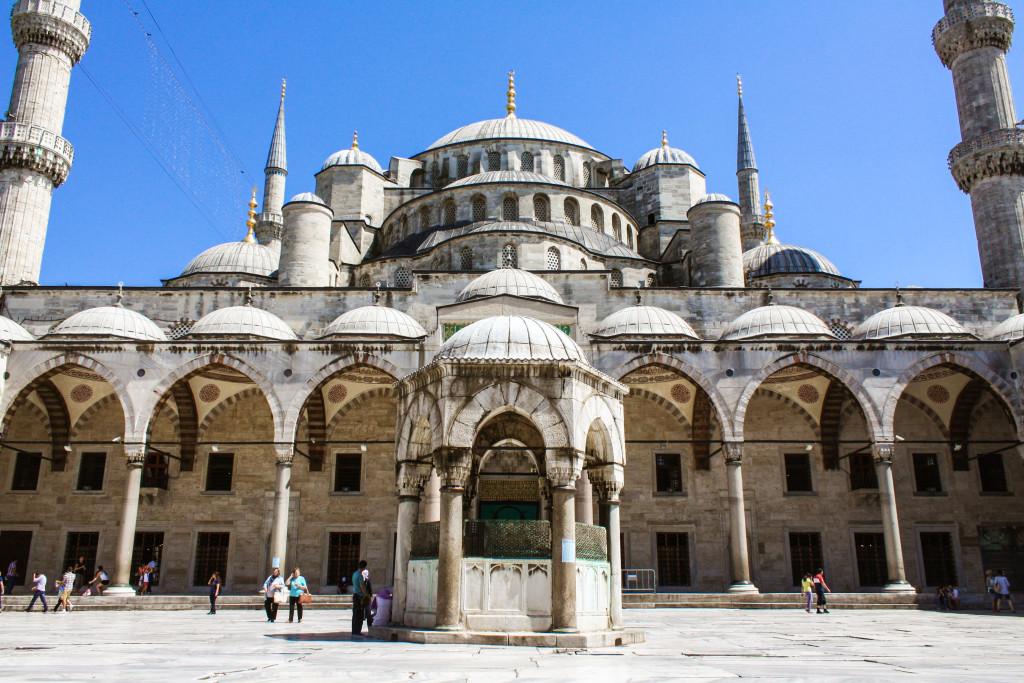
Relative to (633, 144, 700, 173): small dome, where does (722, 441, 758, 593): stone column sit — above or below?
below

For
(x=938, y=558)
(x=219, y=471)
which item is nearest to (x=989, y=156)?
(x=938, y=558)

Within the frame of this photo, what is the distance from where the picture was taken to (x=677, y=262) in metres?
21.8

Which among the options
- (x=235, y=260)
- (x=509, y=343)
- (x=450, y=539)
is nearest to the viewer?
(x=450, y=539)

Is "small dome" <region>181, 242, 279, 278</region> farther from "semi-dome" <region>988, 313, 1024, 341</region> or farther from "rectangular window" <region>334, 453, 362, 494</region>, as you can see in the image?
"semi-dome" <region>988, 313, 1024, 341</region>

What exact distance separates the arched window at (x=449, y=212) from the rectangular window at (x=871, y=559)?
12481mm

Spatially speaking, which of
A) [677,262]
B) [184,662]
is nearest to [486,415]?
[184,662]

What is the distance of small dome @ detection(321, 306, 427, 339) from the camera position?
1605 centimetres

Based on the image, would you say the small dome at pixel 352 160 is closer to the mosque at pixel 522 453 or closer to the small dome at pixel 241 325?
the mosque at pixel 522 453

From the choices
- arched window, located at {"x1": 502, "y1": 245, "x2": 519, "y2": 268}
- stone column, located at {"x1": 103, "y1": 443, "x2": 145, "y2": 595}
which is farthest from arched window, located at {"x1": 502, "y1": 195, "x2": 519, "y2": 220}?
stone column, located at {"x1": 103, "y1": 443, "x2": 145, "y2": 595}

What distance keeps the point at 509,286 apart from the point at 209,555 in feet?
27.6

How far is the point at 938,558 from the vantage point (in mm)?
16734

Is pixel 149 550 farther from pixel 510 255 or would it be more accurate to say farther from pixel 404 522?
pixel 404 522

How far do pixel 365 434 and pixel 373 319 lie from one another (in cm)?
269

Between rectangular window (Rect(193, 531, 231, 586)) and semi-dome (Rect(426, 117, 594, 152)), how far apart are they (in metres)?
14.2
